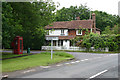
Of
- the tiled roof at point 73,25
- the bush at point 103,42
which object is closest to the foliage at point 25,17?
the bush at point 103,42

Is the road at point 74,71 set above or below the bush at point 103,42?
below

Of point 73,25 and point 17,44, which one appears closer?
point 17,44

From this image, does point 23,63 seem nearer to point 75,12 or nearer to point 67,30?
point 67,30

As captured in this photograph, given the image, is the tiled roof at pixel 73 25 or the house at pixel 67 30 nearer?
the house at pixel 67 30

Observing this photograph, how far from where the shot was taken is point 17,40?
26359 mm

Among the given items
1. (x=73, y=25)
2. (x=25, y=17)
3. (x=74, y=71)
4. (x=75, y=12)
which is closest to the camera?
(x=74, y=71)

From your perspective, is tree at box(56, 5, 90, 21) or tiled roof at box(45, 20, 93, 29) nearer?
tiled roof at box(45, 20, 93, 29)

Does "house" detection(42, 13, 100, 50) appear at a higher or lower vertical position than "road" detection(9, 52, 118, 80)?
higher

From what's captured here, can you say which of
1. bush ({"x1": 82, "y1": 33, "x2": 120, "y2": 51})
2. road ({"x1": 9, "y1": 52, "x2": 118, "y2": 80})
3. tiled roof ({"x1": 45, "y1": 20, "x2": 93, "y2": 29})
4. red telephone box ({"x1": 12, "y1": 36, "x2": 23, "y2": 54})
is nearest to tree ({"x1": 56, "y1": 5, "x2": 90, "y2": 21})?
tiled roof ({"x1": 45, "y1": 20, "x2": 93, "y2": 29})

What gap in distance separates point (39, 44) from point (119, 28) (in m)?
30.5

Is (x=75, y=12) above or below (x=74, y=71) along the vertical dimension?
above

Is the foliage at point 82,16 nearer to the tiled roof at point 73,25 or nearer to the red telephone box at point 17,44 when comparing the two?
the tiled roof at point 73,25

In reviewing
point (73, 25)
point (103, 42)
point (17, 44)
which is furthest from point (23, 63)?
point (73, 25)

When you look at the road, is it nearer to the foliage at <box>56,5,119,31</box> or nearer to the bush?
the bush
